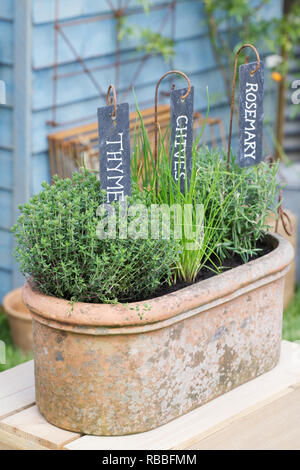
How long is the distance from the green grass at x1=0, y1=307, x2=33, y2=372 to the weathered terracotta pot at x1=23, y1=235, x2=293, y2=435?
1.21 meters

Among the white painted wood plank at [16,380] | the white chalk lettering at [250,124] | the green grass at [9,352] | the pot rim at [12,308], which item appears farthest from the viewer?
the pot rim at [12,308]

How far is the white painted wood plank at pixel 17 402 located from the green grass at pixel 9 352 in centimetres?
102

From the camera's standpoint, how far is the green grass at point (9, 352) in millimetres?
2887

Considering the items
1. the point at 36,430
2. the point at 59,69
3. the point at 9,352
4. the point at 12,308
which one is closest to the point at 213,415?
the point at 36,430

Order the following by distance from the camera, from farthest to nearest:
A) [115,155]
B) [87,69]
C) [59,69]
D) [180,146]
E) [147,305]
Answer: [87,69] < [59,69] < [180,146] < [115,155] < [147,305]

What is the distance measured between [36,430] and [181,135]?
788 mm

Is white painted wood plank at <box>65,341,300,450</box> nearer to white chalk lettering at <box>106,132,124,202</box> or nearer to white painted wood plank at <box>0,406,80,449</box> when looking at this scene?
white painted wood plank at <box>0,406,80,449</box>

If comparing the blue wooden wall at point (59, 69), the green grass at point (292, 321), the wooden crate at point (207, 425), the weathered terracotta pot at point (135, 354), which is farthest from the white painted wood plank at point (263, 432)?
the blue wooden wall at point (59, 69)

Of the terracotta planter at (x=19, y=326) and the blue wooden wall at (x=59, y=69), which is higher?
the blue wooden wall at (x=59, y=69)

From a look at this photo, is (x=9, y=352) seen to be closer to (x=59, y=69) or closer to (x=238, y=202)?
(x=59, y=69)

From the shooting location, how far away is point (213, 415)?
1.71m

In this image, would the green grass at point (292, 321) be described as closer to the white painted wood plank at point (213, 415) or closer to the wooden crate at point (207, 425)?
the white painted wood plank at point (213, 415)

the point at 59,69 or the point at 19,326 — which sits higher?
the point at 59,69
